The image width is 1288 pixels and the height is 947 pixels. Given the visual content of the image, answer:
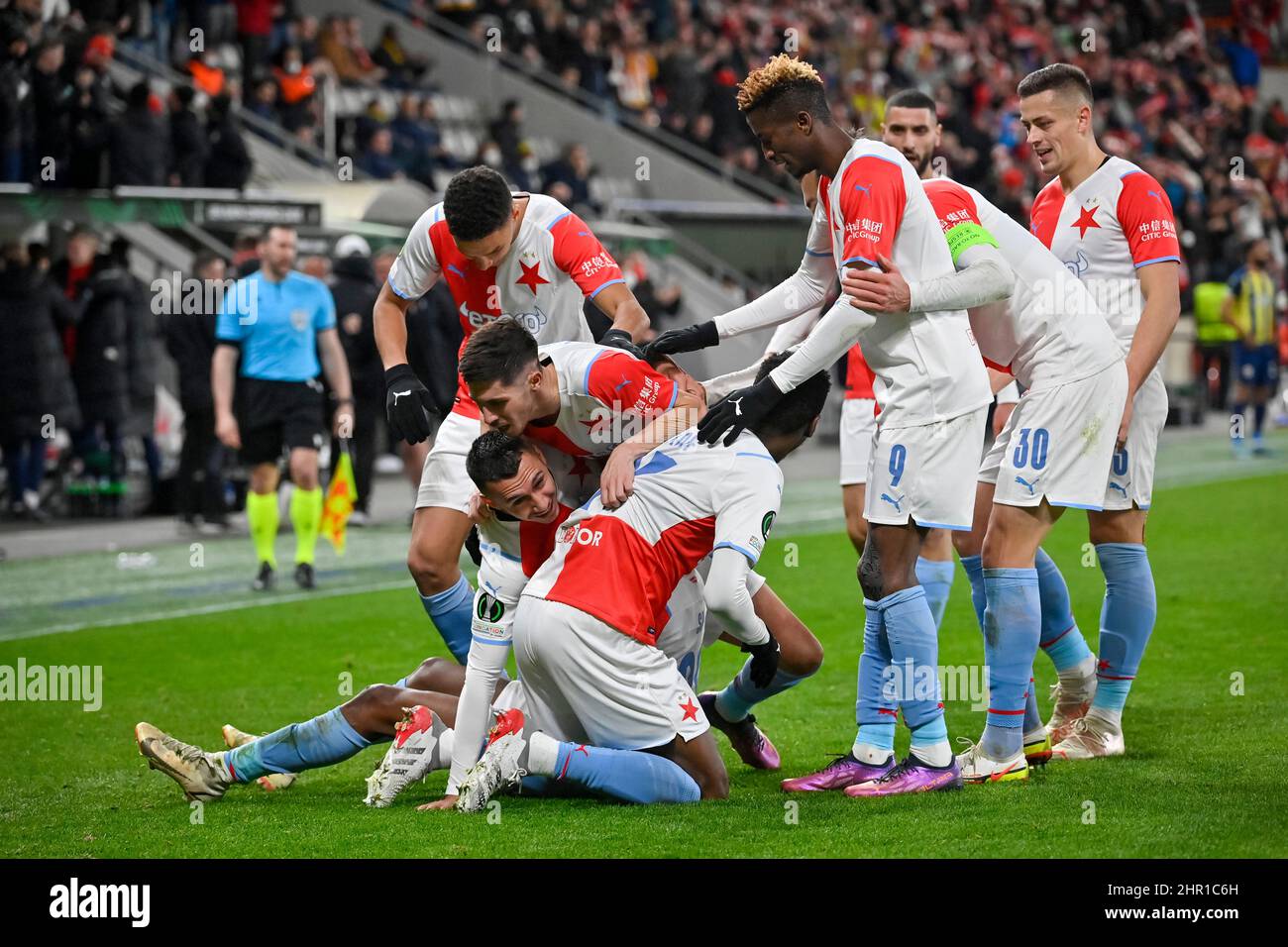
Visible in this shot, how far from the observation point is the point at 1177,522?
14125 mm

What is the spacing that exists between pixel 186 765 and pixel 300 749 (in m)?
0.39

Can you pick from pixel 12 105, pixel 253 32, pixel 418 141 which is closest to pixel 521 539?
pixel 12 105

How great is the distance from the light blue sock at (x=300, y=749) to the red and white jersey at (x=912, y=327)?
81.4 inches

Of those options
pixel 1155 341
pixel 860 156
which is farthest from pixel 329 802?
pixel 1155 341

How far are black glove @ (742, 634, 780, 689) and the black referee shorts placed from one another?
6486mm

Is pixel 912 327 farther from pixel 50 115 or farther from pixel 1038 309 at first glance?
pixel 50 115

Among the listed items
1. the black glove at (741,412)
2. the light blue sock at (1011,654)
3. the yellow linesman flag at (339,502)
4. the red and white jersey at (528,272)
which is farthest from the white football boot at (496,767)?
the yellow linesman flag at (339,502)

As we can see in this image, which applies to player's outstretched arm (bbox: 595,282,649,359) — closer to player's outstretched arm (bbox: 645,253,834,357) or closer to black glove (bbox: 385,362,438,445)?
player's outstretched arm (bbox: 645,253,834,357)

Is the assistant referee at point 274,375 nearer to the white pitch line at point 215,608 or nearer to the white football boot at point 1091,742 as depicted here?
the white pitch line at point 215,608

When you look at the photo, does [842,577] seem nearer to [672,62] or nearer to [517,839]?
[517,839]


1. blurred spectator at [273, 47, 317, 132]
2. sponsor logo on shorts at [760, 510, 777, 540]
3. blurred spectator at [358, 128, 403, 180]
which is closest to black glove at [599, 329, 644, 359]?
sponsor logo on shorts at [760, 510, 777, 540]

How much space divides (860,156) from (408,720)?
2352 mm

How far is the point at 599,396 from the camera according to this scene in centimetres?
579

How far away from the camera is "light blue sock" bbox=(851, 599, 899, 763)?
5812mm
